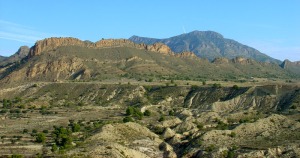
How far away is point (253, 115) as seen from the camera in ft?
377

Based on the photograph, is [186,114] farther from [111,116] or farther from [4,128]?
[4,128]

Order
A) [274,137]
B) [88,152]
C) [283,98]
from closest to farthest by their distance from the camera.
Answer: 1. [88,152]
2. [274,137]
3. [283,98]

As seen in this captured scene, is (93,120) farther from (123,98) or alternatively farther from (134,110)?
(123,98)

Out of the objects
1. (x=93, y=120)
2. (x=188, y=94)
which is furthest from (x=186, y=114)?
(x=188, y=94)

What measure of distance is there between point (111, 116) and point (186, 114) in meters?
20.8

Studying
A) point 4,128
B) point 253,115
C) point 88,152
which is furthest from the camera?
point 253,115

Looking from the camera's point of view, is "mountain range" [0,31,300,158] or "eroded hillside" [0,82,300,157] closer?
"mountain range" [0,31,300,158]

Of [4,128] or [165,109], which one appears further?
[165,109]

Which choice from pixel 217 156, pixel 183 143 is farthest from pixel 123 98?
pixel 217 156

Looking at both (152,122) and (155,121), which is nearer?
(152,122)

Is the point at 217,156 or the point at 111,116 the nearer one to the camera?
the point at 217,156

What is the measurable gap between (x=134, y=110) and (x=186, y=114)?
16.1m

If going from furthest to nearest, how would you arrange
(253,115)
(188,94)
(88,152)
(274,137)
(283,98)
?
1. (188,94)
2. (283,98)
3. (253,115)
4. (274,137)
5. (88,152)

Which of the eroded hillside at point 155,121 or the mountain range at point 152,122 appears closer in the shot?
the mountain range at point 152,122
